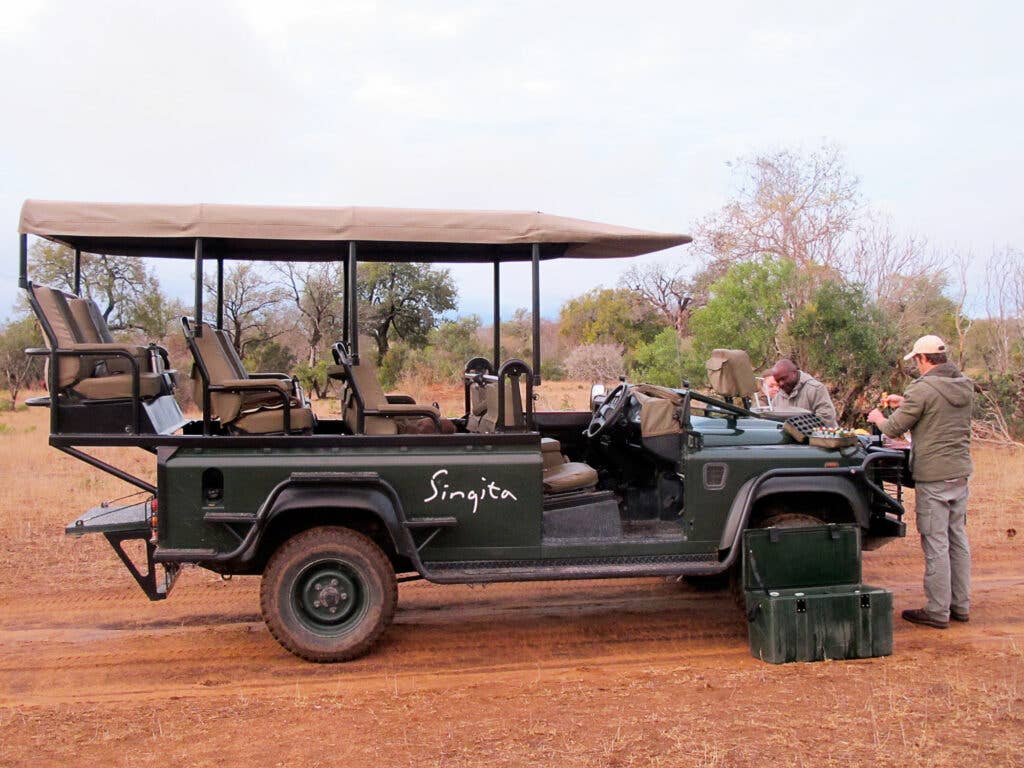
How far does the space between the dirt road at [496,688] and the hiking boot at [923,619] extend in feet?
0.35

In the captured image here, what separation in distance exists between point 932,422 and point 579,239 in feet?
8.76

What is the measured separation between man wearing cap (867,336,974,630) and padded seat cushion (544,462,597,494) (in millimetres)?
2068

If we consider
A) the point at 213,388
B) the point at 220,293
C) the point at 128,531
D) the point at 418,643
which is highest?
the point at 220,293

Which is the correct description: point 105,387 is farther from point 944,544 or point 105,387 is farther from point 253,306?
point 253,306

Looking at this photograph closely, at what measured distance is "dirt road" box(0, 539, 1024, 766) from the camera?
418 cm

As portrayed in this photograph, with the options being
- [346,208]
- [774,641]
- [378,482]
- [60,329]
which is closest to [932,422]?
[774,641]

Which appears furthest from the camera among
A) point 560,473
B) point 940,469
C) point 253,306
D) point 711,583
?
point 253,306

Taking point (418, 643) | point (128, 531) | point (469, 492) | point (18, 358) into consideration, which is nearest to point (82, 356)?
point (128, 531)

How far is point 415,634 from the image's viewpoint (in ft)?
20.1

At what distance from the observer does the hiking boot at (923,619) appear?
6.13m

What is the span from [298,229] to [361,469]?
1461mm

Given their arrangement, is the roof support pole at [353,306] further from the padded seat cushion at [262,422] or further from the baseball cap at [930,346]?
the baseball cap at [930,346]

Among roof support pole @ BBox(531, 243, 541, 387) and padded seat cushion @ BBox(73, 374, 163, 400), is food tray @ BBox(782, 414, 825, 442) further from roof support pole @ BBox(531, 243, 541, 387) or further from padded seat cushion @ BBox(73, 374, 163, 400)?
padded seat cushion @ BBox(73, 374, 163, 400)

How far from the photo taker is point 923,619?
6.21 m
